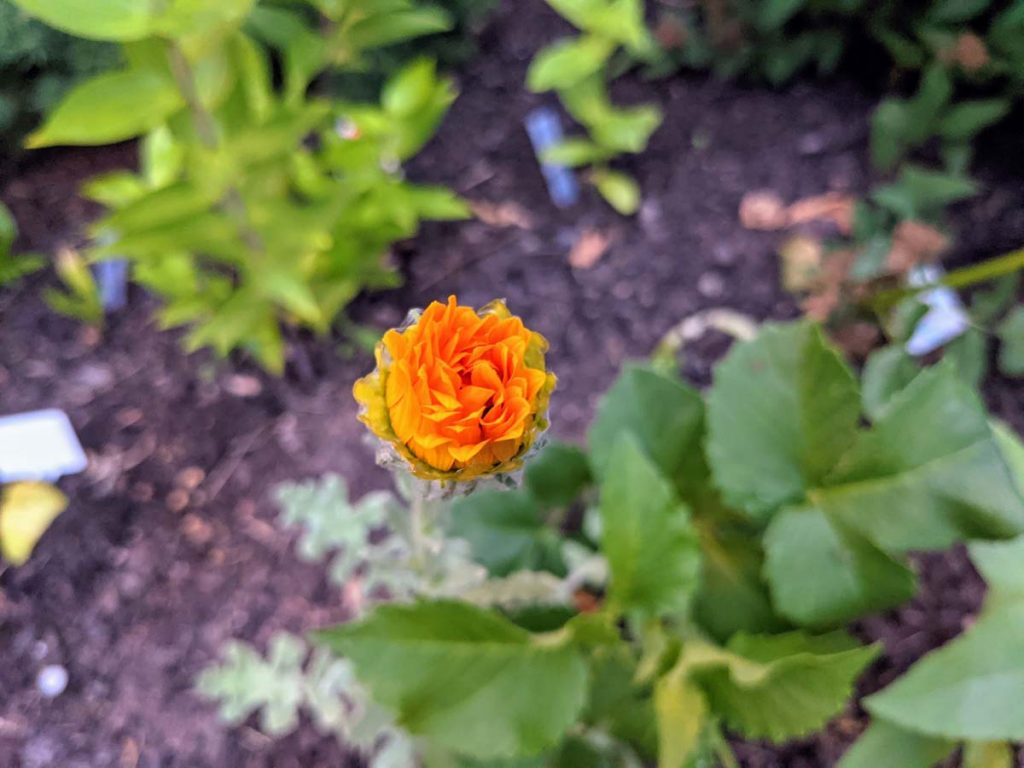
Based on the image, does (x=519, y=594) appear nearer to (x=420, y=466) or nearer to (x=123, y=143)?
A: (x=420, y=466)

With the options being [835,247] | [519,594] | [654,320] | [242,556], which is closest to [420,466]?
[519,594]

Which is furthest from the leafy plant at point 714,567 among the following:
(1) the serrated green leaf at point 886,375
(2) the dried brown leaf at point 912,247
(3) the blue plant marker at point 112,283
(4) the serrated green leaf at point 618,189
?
(3) the blue plant marker at point 112,283

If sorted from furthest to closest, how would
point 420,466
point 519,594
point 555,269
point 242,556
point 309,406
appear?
point 555,269 → point 309,406 → point 242,556 → point 519,594 → point 420,466

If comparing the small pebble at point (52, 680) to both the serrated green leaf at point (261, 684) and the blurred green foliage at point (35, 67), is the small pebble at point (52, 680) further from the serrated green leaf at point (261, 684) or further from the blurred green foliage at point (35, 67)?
the blurred green foliage at point (35, 67)

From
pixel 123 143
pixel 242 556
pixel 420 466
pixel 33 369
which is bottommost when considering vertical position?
A: pixel 242 556

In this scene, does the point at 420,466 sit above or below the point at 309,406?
above

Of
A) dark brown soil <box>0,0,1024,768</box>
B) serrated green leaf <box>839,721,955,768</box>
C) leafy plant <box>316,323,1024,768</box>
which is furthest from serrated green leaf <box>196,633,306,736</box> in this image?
serrated green leaf <box>839,721,955,768</box>

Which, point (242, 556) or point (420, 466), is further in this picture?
point (242, 556)

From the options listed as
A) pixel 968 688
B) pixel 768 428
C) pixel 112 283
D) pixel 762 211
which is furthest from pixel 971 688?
pixel 112 283
